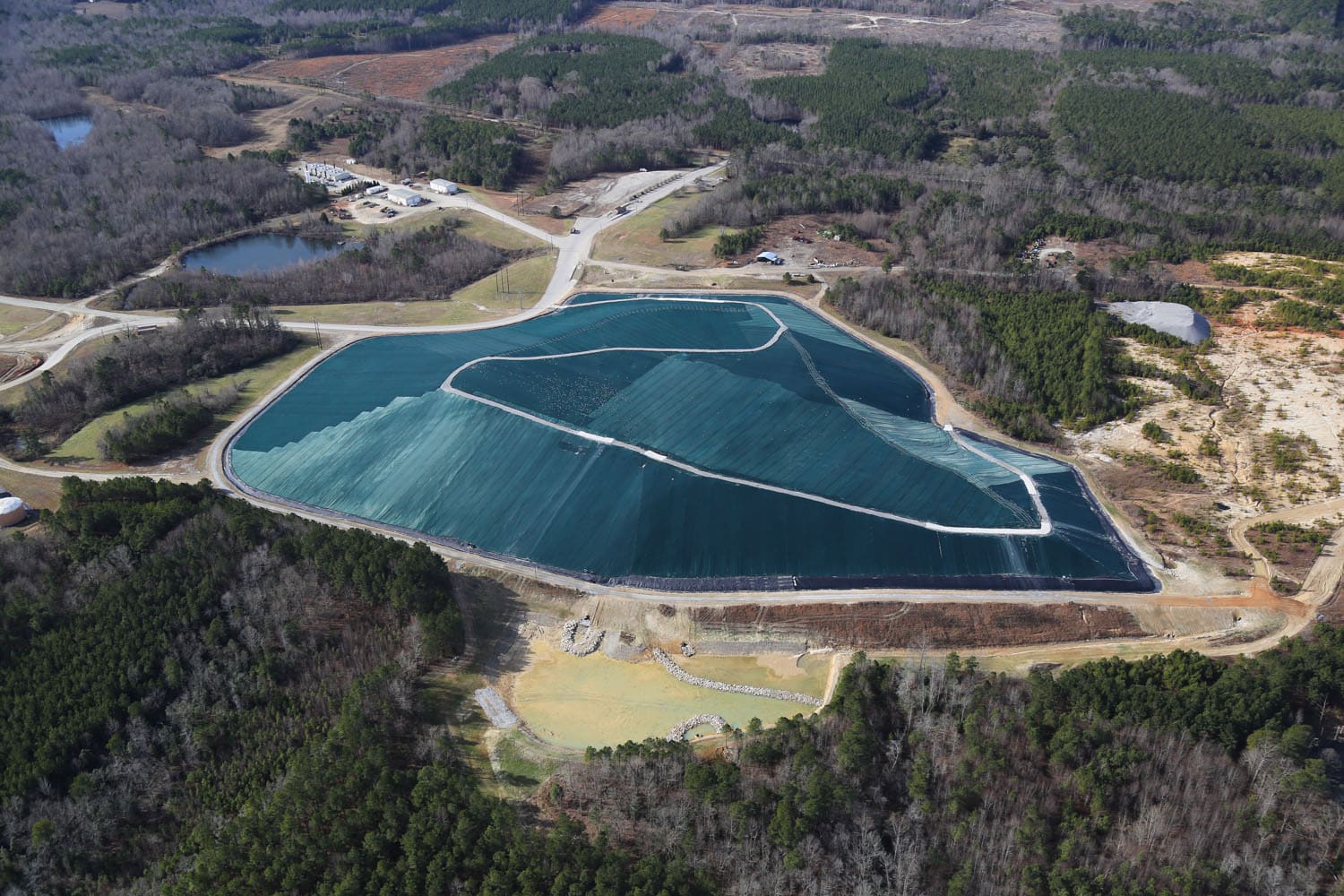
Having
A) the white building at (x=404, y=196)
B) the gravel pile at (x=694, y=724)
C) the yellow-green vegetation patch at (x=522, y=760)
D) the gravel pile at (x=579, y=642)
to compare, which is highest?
the white building at (x=404, y=196)

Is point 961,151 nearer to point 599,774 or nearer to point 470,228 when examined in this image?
point 470,228

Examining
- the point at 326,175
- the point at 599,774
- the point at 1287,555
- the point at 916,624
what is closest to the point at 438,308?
the point at 326,175

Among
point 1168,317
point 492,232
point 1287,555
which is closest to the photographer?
point 1287,555

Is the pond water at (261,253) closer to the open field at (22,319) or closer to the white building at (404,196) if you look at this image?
the white building at (404,196)

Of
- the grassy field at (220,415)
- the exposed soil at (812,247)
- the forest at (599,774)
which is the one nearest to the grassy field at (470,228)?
the exposed soil at (812,247)

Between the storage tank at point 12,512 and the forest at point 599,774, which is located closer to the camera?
the forest at point 599,774

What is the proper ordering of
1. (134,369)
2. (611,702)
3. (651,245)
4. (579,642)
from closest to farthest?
1. (611,702)
2. (579,642)
3. (134,369)
4. (651,245)
